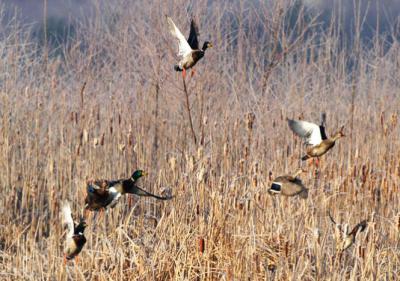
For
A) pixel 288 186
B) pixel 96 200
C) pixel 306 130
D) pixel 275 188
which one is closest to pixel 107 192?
pixel 96 200

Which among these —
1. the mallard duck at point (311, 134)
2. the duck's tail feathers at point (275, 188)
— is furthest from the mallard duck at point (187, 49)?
the duck's tail feathers at point (275, 188)

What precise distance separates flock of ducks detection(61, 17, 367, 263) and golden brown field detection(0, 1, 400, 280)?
250mm

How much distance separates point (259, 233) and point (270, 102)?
245 centimetres

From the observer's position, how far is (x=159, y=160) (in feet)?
17.1

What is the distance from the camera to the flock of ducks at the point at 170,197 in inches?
105

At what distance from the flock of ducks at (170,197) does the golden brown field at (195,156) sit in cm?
25

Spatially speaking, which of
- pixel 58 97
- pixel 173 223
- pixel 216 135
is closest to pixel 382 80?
pixel 216 135

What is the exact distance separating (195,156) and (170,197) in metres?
1.38

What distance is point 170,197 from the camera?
8.98ft

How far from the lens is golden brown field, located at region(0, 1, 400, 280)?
331 centimetres

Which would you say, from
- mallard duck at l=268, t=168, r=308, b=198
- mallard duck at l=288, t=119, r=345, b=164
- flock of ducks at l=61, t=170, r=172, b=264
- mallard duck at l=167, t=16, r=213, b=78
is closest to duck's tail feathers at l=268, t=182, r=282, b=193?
mallard duck at l=268, t=168, r=308, b=198

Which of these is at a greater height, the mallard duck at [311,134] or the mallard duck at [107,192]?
the mallard duck at [311,134]

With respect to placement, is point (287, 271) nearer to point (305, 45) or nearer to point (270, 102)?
point (270, 102)

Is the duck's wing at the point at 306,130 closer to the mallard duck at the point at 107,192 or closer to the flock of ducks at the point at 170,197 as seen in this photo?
the flock of ducks at the point at 170,197
